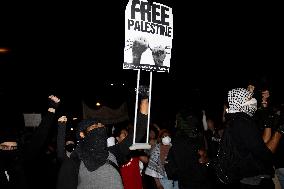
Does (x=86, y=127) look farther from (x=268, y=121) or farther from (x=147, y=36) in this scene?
(x=268, y=121)

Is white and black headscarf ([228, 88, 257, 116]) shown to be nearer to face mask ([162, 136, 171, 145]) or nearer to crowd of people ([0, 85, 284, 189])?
crowd of people ([0, 85, 284, 189])

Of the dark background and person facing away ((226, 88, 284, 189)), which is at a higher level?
the dark background

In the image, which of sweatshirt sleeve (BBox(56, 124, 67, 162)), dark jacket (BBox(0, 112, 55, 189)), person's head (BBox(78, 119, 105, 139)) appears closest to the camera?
person's head (BBox(78, 119, 105, 139))

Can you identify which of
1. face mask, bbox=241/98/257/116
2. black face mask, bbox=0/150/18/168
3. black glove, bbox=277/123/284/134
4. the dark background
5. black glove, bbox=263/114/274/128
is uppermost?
the dark background

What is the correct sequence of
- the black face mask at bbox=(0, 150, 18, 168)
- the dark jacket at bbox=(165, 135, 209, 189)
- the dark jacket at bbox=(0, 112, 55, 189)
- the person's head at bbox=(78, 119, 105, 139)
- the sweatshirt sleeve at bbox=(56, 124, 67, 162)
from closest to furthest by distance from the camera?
the person's head at bbox=(78, 119, 105, 139) < the dark jacket at bbox=(0, 112, 55, 189) < the black face mask at bbox=(0, 150, 18, 168) < the dark jacket at bbox=(165, 135, 209, 189) < the sweatshirt sleeve at bbox=(56, 124, 67, 162)

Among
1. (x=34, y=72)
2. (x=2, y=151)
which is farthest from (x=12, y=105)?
(x=34, y=72)

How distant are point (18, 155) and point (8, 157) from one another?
0.37 ft

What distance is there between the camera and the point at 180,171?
5.62 meters

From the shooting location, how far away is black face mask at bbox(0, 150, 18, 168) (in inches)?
163

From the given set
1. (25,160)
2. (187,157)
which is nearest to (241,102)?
(187,157)

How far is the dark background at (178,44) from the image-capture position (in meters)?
17.7

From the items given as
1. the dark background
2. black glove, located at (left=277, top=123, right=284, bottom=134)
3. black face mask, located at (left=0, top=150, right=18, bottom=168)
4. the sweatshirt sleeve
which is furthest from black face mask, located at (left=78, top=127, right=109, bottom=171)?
the dark background

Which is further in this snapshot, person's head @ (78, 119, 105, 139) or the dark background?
the dark background

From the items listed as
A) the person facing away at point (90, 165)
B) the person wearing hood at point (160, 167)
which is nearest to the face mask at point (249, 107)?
the person facing away at point (90, 165)
